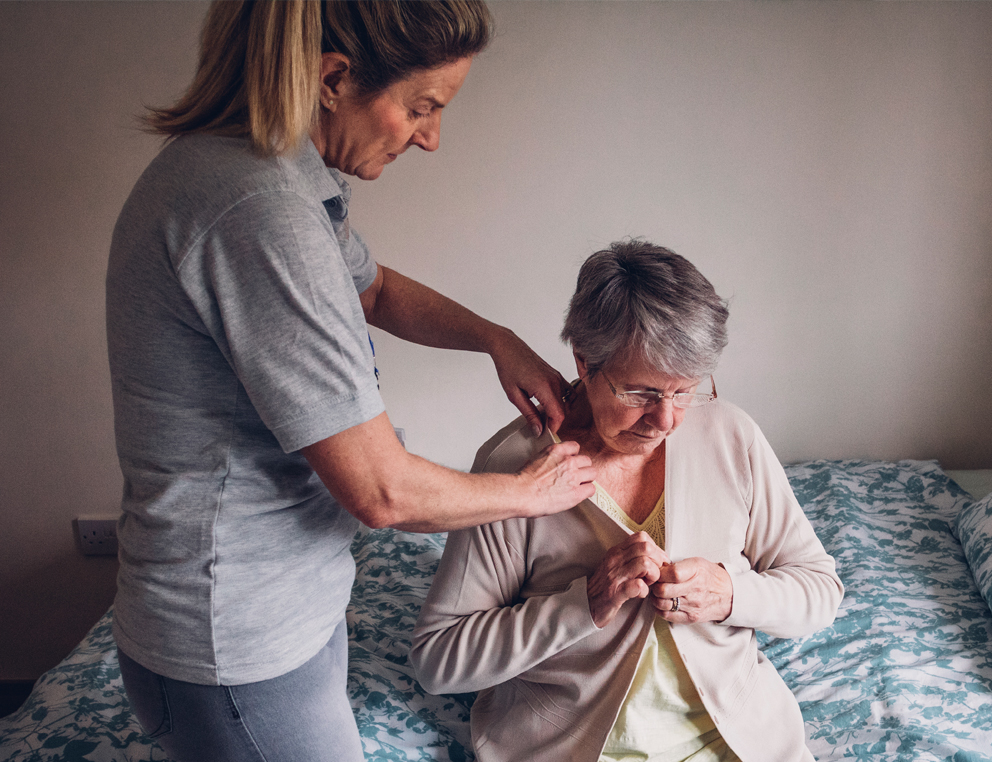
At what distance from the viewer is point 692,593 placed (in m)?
1.18

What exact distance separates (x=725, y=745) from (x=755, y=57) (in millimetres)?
1892

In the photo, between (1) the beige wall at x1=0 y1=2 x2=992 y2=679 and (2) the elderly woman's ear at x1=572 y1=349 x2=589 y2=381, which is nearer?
(2) the elderly woman's ear at x1=572 y1=349 x2=589 y2=381

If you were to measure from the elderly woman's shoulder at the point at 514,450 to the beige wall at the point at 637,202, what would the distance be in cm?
111

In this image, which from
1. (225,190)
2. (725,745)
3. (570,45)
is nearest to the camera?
(225,190)

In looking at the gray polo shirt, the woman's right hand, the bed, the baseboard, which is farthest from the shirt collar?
the baseboard

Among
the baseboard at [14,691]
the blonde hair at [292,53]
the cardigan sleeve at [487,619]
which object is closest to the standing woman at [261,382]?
the blonde hair at [292,53]

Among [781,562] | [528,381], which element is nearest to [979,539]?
[781,562]

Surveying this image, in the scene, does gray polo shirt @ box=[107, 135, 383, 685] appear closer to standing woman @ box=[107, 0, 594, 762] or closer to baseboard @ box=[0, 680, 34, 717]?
standing woman @ box=[107, 0, 594, 762]

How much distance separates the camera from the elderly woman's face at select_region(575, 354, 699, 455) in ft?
4.00

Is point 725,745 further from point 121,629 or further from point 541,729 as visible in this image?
point 121,629

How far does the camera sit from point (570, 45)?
217cm

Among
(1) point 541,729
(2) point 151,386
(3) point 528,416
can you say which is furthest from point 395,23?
(1) point 541,729

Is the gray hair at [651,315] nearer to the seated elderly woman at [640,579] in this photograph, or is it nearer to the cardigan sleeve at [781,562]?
the seated elderly woman at [640,579]

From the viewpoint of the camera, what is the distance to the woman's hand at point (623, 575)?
1.15 m
